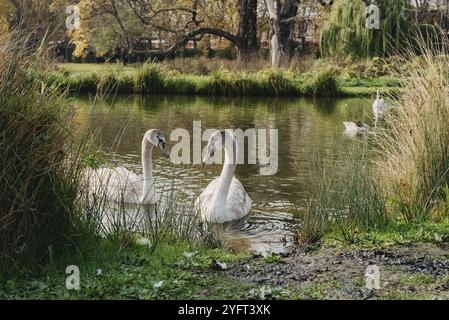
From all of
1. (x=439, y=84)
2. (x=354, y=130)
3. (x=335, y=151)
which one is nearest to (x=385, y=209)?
(x=439, y=84)

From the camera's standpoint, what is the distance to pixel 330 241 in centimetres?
735

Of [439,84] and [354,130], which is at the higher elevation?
[439,84]

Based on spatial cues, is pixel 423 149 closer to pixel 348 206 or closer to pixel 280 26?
pixel 348 206

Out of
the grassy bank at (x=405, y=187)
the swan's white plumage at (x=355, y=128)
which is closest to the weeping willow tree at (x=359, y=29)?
the swan's white plumage at (x=355, y=128)

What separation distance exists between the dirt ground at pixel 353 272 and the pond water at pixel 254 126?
5.03 feet

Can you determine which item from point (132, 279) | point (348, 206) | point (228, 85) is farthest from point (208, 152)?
point (228, 85)

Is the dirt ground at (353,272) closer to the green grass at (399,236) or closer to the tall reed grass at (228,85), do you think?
the green grass at (399,236)

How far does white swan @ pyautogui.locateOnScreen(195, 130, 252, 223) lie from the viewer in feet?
33.3

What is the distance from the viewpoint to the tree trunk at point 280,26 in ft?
137

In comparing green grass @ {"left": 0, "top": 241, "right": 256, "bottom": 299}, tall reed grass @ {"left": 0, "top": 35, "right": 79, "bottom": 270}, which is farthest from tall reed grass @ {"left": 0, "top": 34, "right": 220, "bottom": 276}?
green grass @ {"left": 0, "top": 241, "right": 256, "bottom": 299}

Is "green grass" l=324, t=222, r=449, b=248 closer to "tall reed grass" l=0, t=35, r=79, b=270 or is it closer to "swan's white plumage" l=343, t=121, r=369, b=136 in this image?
"tall reed grass" l=0, t=35, r=79, b=270

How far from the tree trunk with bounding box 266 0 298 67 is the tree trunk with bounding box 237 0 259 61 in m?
2.10
